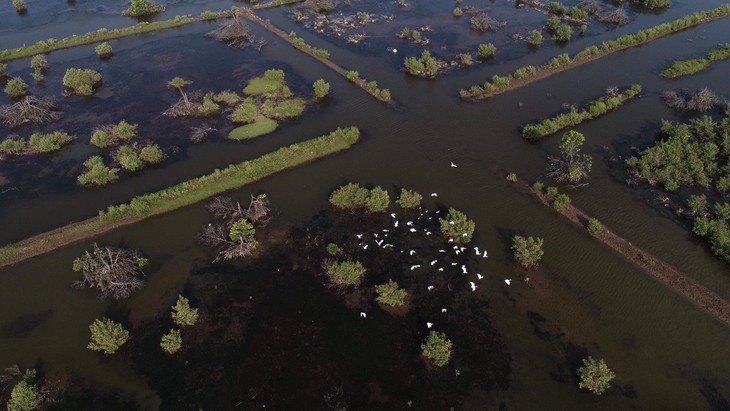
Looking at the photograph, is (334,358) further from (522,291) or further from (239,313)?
(522,291)

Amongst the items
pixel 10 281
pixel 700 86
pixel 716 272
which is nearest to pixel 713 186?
pixel 716 272

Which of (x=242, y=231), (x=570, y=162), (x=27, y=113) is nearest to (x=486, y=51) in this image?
(x=570, y=162)

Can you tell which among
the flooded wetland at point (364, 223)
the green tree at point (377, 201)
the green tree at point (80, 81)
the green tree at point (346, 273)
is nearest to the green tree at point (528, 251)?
the flooded wetland at point (364, 223)

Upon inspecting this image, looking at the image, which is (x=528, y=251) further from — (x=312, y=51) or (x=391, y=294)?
(x=312, y=51)

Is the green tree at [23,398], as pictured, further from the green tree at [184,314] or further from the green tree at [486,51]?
the green tree at [486,51]

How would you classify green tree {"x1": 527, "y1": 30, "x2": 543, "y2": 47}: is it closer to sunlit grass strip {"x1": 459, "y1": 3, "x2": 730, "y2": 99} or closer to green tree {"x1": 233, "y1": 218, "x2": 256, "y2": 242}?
sunlit grass strip {"x1": 459, "y1": 3, "x2": 730, "y2": 99}
